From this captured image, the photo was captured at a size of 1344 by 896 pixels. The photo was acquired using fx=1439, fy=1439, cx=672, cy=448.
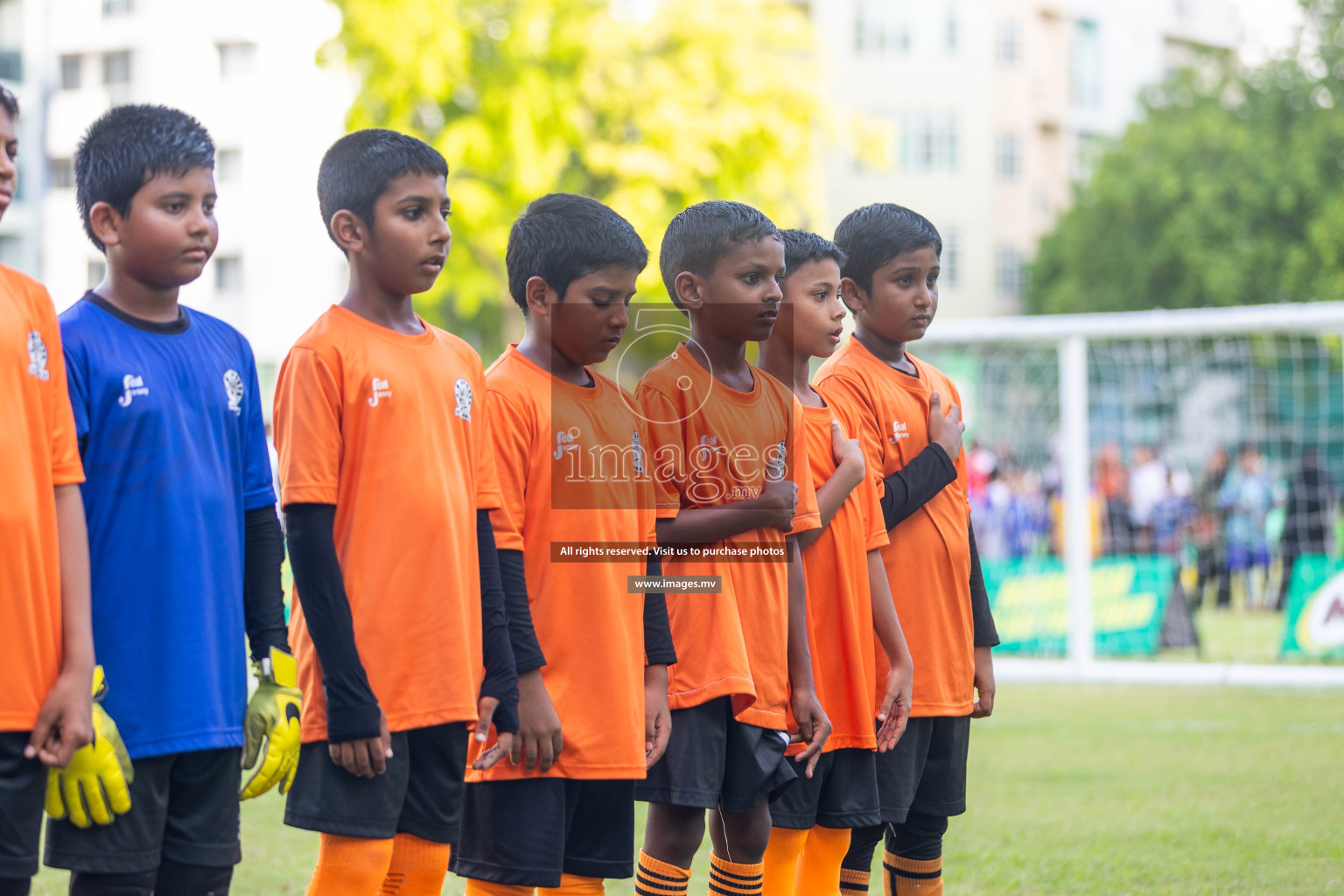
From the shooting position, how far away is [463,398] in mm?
3008

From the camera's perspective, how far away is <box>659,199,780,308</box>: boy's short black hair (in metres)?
3.44

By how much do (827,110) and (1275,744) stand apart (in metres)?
16.1

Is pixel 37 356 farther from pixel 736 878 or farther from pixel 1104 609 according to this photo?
pixel 1104 609

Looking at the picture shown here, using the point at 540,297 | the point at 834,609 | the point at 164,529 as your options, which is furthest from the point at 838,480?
the point at 164,529

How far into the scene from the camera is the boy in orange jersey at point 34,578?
234 centimetres

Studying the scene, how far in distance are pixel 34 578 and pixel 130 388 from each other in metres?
0.40

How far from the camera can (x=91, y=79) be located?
111 ft

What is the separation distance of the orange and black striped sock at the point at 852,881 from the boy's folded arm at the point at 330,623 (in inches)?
67.1

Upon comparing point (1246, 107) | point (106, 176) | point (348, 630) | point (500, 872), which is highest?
point (1246, 107)

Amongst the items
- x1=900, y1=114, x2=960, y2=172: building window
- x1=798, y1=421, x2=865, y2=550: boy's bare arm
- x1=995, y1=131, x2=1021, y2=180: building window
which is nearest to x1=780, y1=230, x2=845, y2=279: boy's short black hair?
x1=798, y1=421, x2=865, y2=550: boy's bare arm

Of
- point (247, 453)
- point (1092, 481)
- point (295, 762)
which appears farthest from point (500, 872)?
point (1092, 481)

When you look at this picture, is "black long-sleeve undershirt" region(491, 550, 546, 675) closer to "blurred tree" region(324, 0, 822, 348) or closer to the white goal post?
the white goal post

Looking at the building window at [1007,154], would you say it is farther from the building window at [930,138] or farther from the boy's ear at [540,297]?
the boy's ear at [540,297]

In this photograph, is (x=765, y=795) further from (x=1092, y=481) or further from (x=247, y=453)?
(x=1092, y=481)
